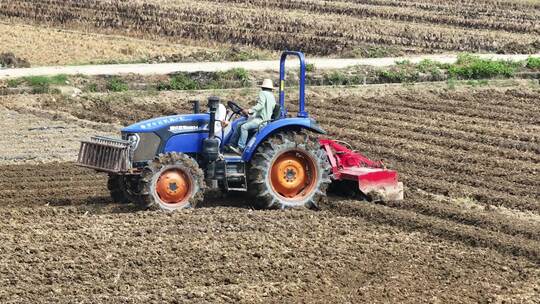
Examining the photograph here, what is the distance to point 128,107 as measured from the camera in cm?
2472

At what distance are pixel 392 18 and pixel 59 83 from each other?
69.4 feet

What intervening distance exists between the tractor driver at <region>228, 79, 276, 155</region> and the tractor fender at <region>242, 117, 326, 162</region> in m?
0.10

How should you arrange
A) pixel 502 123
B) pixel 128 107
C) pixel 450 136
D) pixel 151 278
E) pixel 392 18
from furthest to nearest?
pixel 392 18
pixel 128 107
pixel 502 123
pixel 450 136
pixel 151 278

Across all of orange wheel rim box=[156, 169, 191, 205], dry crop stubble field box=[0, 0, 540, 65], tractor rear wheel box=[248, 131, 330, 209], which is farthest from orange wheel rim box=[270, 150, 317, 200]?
dry crop stubble field box=[0, 0, 540, 65]

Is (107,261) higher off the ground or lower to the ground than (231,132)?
lower

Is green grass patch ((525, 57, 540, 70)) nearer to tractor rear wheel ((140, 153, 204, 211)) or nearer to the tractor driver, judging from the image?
the tractor driver

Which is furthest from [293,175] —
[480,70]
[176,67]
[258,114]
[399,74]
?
[480,70]

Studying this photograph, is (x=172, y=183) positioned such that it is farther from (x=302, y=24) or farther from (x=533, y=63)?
(x=302, y=24)

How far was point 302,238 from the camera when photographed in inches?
534

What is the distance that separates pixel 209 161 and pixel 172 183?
1.94ft

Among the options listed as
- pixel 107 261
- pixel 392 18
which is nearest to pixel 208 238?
pixel 107 261

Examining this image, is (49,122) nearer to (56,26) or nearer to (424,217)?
(424,217)

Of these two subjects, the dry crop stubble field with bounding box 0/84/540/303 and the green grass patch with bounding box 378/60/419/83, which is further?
the green grass patch with bounding box 378/60/419/83

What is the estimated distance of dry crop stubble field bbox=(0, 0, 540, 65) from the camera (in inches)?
1464
